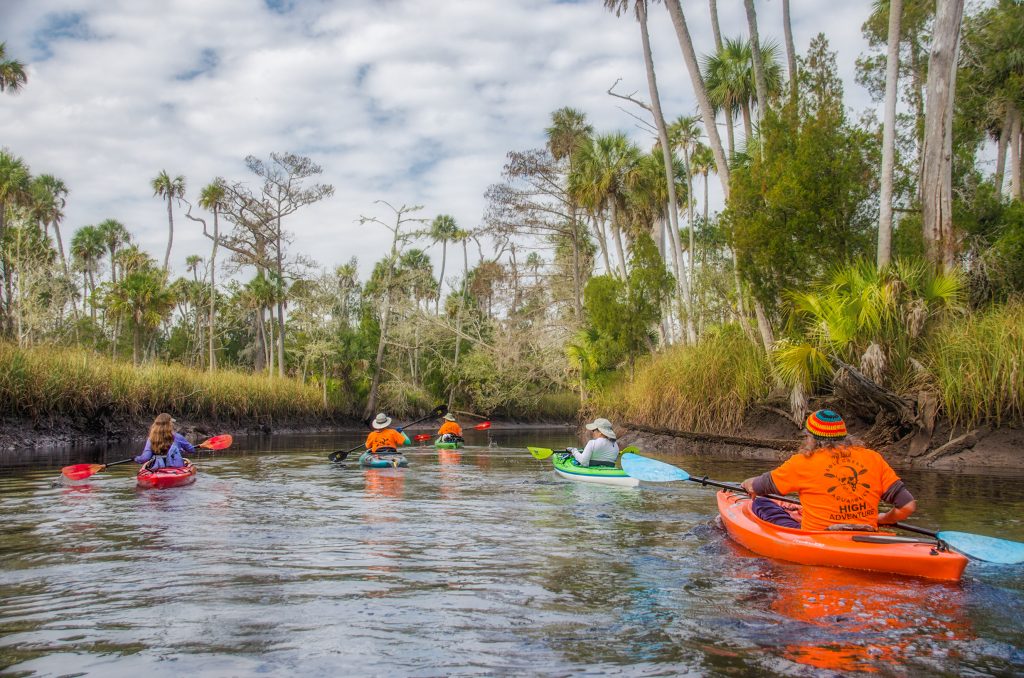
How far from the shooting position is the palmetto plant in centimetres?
1496

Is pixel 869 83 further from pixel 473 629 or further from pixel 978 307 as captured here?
pixel 473 629

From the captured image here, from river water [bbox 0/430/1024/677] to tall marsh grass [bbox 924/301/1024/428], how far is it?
3.88 meters

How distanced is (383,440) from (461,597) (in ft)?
38.1

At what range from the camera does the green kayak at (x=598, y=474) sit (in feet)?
40.9

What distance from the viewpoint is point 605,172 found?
32875 mm

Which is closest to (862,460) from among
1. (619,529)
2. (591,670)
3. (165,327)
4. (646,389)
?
(619,529)

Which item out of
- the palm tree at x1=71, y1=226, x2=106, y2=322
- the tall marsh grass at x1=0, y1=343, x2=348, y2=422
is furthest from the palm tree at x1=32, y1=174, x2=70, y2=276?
the tall marsh grass at x1=0, y1=343, x2=348, y2=422

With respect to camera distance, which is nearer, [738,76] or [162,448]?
[162,448]

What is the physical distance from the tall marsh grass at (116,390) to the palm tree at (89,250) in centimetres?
2580

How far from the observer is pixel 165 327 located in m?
59.9

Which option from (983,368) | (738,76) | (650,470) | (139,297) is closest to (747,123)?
(738,76)

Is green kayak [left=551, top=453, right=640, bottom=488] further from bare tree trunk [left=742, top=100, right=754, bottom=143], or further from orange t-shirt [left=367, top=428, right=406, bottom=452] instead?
bare tree trunk [left=742, top=100, right=754, bottom=143]

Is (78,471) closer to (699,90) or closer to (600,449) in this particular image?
(600,449)

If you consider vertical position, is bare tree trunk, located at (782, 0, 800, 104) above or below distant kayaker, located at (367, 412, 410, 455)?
above
